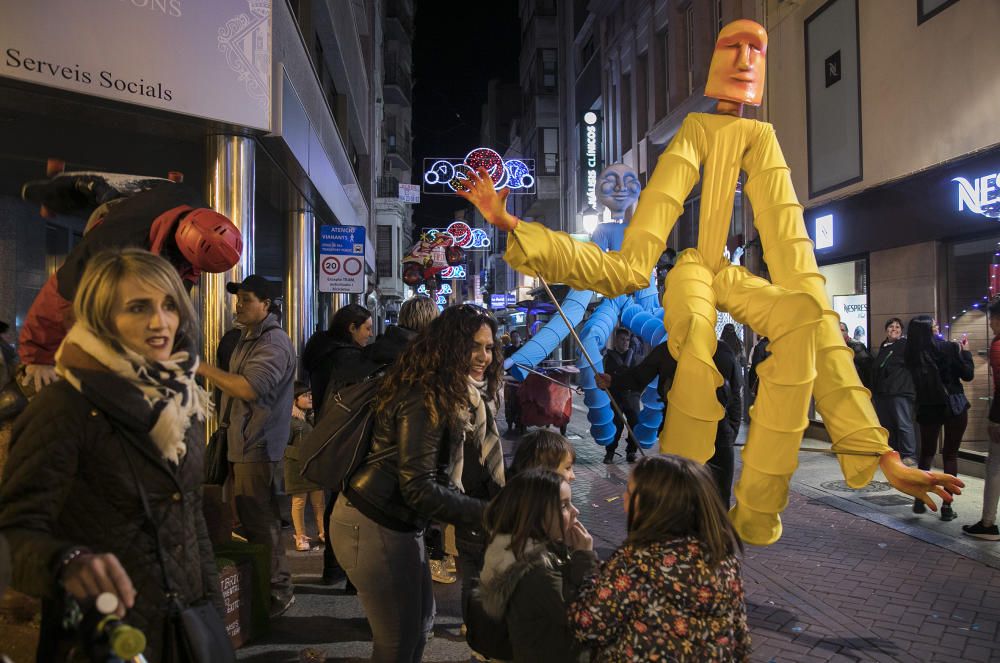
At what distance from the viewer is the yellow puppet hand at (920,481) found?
138 inches

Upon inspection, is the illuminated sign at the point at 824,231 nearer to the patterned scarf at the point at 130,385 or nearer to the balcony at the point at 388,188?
the patterned scarf at the point at 130,385

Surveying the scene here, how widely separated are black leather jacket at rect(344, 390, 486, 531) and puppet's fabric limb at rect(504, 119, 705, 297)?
1.01 metres

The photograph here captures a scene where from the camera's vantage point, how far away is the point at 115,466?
6.15 ft

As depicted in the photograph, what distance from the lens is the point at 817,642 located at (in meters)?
4.61

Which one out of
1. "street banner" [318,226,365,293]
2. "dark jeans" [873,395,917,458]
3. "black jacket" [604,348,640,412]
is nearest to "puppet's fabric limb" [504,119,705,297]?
"dark jeans" [873,395,917,458]

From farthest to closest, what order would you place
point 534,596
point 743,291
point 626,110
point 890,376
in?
point 626,110 → point 890,376 → point 743,291 → point 534,596

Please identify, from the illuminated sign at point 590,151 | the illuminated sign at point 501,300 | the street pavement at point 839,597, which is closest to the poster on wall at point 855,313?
the street pavement at point 839,597

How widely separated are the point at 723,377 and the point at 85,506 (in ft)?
13.5

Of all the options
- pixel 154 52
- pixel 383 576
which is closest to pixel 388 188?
pixel 154 52

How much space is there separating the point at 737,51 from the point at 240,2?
503 centimetres

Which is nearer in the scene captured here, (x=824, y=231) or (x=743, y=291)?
(x=743, y=291)

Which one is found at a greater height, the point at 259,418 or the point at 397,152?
the point at 397,152

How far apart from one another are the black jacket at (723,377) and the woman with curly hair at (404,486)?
1851 mm

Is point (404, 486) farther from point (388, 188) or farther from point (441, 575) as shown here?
point (388, 188)
